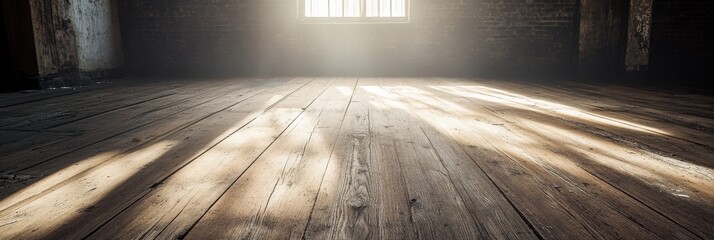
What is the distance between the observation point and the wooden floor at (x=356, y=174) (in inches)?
35.4

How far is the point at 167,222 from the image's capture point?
3.01 feet

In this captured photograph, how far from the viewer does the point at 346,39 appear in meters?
6.19

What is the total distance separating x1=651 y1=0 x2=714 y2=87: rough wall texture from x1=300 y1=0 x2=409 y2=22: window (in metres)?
3.55

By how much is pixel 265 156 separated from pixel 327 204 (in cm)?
55

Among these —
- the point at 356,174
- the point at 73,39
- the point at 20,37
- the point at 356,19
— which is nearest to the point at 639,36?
the point at 356,19

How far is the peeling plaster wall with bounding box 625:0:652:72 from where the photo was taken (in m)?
5.31

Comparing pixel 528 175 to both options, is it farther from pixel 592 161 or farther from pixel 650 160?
pixel 650 160

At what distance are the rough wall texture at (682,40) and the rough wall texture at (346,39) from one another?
43.9 inches

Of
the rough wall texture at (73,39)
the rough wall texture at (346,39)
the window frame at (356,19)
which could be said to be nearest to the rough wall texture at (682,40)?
the rough wall texture at (346,39)

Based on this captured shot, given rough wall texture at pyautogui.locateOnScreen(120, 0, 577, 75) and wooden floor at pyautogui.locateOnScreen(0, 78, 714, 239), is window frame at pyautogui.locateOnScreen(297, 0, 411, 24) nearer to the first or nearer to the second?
rough wall texture at pyautogui.locateOnScreen(120, 0, 577, 75)

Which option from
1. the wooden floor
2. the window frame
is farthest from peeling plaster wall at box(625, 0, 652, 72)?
the wooden floor

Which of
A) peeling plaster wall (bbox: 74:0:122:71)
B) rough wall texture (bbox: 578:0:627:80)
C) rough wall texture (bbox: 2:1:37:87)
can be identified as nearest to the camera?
rough wall texture (bbox: 2:1:37:87)

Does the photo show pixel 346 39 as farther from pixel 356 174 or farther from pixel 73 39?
pixel 356 174

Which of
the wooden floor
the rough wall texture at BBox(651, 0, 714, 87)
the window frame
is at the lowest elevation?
the wooden floor
